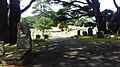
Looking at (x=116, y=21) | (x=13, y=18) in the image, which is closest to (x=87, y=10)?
(x=116, y=21)

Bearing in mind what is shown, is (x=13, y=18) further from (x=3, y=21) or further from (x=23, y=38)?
(x=23, y=38)

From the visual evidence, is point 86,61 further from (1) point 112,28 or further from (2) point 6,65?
(1) point 112,28

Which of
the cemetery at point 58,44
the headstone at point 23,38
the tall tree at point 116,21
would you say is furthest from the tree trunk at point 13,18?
the tall tree at point 116,21

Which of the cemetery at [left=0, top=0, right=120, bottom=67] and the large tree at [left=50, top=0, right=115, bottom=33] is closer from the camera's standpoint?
the cemetery at [left=0, top=0, right=120, bottom=67]

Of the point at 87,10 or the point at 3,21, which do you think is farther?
the point at 87,10

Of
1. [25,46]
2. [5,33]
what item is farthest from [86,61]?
[5,33]

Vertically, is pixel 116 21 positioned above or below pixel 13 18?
below

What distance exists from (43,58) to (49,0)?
114 feet

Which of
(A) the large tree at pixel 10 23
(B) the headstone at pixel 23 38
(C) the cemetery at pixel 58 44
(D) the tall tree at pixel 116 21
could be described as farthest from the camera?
(D) the tall tree at pixel 116 21

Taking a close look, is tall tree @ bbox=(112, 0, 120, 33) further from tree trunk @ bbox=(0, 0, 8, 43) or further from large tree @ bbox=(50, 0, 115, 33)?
tree trunk @ bbox=(0, 0, 8, 43)

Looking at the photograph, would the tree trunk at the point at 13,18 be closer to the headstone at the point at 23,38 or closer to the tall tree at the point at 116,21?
the headstone at the point at 23,38

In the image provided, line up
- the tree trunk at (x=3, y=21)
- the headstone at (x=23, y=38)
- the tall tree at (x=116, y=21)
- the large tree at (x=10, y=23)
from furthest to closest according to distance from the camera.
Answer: the tall tree at (x=116, y=21)
the large tree at (x=10, y=23)
the tree trunk at (x=3, y=21)
the headstone at (x=23, y=38)

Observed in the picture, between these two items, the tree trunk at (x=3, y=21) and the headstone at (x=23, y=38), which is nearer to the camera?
the headstone at (x=23, y=38)

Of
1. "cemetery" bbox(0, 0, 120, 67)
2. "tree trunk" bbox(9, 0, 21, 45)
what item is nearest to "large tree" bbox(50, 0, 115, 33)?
"cemetery" bbox(0, 0, 120, 67)
